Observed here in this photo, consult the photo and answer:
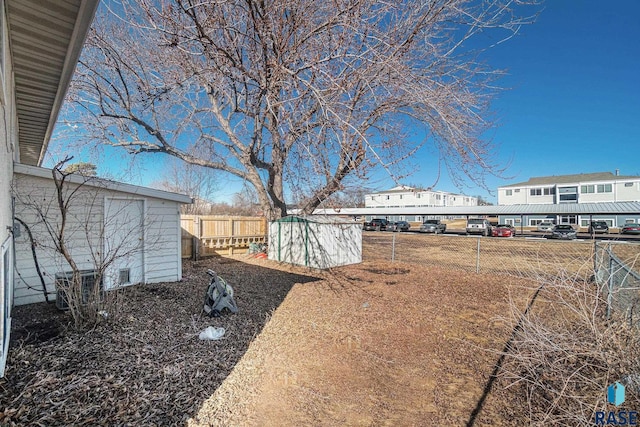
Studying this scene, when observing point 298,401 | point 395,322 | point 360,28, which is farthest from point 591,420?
point 360,28

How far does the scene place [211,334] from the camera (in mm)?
4113

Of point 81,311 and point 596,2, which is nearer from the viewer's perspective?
point 81,311

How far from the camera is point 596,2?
5.16 meters

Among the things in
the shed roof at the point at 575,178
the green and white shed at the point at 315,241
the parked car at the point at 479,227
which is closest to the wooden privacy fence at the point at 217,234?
the green and white shed at the point at 315,241

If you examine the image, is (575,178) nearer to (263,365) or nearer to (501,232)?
(501,232)

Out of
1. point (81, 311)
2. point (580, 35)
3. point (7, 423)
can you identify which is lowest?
point (7, 423)

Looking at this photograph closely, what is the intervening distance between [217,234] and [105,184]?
21.0 feet

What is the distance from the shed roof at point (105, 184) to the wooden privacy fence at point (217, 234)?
13.0 ft

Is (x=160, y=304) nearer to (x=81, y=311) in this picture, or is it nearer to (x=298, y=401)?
(x=81, y=311)

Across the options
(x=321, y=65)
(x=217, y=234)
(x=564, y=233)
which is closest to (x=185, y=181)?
(x=217, y=234)

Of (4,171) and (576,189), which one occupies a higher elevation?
(576,189)

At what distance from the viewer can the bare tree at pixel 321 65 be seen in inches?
161

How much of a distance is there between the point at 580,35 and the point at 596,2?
0.80 m

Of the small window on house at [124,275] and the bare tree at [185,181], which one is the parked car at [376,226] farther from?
the small window on house at [124,275]
